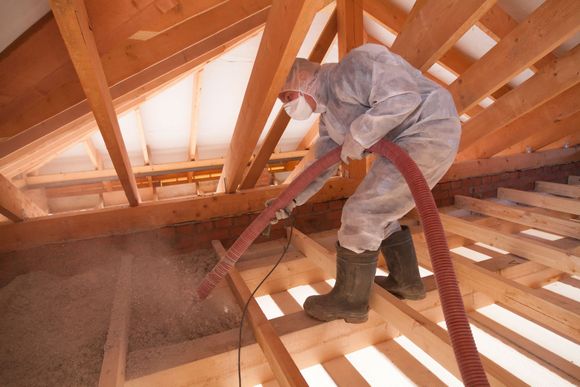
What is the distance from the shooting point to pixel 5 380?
130cm

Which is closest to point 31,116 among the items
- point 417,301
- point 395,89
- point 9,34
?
point 9,34

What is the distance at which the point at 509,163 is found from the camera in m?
3.68

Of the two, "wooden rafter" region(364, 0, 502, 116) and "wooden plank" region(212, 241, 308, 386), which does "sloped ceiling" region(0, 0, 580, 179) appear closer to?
"wooden rafter" region(364, 0, 502, 116)

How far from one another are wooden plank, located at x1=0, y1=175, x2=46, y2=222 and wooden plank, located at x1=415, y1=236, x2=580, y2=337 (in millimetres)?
2554

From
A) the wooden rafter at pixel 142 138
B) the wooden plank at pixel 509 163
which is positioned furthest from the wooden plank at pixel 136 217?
the wooden rafter at pixel 142 138

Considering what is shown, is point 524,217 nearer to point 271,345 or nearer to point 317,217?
point 317,217

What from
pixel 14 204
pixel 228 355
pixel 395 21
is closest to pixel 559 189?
pixel 395 21

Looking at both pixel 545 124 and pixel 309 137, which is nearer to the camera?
pixel 545 124

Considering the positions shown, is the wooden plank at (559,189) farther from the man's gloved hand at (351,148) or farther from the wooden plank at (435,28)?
the man's gloved hand at (351,148)

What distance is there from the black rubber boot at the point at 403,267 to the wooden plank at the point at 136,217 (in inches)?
44.8

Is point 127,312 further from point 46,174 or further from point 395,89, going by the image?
point 46,174

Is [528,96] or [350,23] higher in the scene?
[350,23]

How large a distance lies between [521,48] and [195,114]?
10.4 feet

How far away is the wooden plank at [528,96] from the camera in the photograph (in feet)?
6.93
